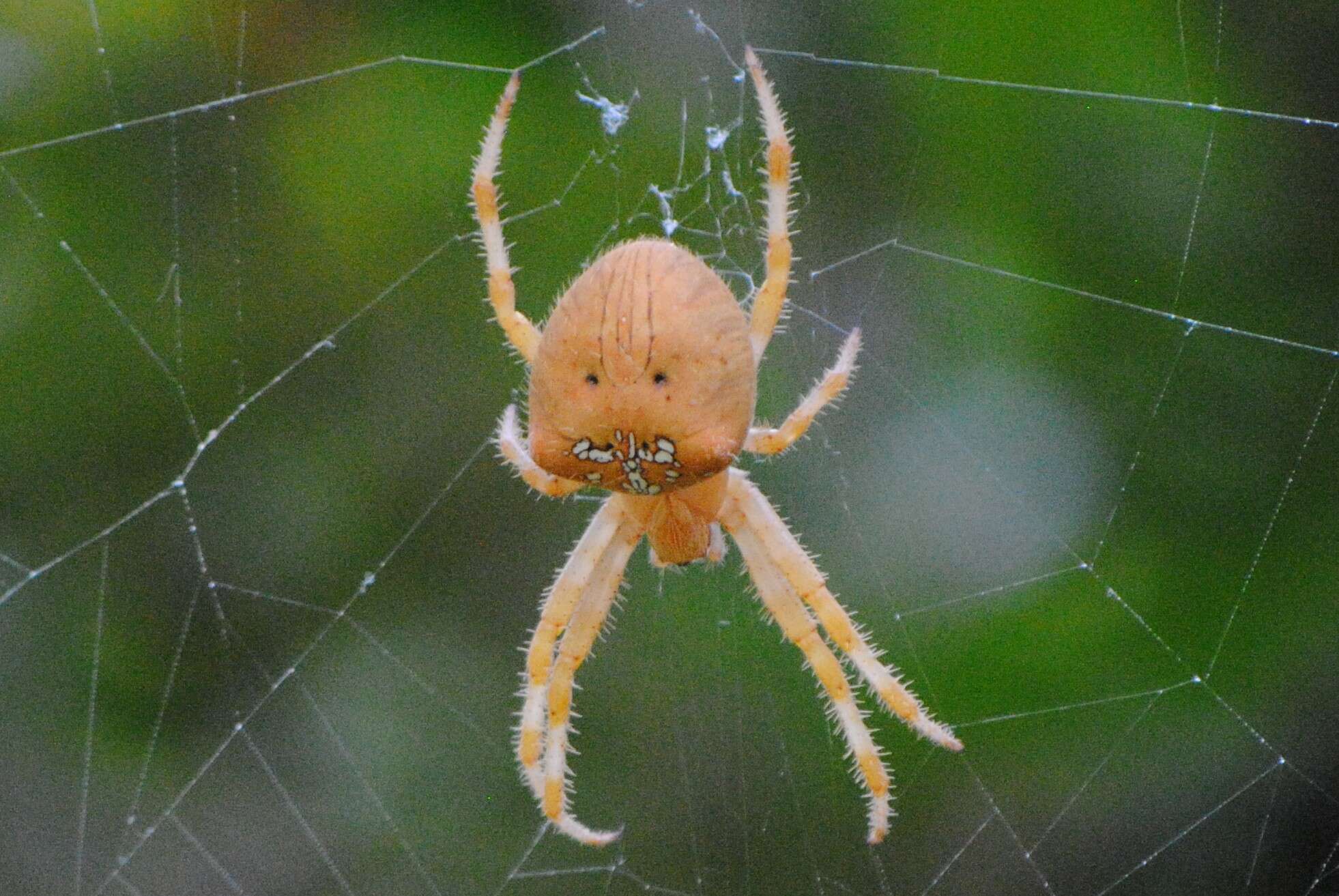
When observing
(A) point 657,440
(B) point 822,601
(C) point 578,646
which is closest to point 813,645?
(B) point 822,601

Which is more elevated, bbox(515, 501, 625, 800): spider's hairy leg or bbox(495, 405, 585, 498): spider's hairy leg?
bbox(495, 405, 585, 498): spider's hairy leg

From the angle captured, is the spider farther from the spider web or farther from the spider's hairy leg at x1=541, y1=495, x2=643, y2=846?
the spider web

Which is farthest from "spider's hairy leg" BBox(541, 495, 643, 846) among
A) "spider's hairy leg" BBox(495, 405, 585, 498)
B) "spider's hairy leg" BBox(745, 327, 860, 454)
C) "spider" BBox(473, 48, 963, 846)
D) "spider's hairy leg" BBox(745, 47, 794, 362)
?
"spider's hairy leg" BBox(745, 47, 794, 362)

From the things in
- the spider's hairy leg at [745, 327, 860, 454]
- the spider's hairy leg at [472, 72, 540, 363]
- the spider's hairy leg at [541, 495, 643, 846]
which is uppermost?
the spider's hairy leg at [472, 72, 540, 363]

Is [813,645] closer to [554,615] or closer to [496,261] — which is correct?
[554,615]

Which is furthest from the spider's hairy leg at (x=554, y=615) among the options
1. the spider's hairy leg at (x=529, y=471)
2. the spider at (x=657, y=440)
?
the spider's hairy leg at (x=529, y=471)

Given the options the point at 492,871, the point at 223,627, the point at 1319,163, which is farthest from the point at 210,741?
the point at 1319,163

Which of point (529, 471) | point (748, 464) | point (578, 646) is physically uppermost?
point (529, 471)

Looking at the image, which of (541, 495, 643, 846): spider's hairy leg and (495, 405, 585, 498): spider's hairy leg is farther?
(541, 495, 643, 846): spider's hairy leg
